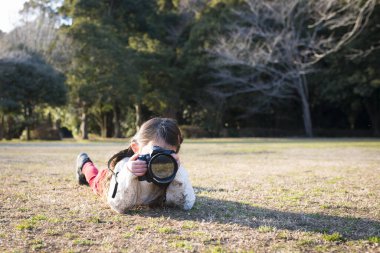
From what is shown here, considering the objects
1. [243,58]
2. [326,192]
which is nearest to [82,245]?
[326,192]

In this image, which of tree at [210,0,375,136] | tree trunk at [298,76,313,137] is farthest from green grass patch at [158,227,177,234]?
tree trunk at [298,76,313,137]

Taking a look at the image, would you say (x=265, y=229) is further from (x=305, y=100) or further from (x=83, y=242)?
(x=305, y=100)

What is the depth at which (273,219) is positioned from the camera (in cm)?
282

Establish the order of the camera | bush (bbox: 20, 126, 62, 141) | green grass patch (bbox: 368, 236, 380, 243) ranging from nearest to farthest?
green grass patch (bbox: 368, 236, 380, 243) < the camera < bush (bbox: 20, 126, 62, 141)

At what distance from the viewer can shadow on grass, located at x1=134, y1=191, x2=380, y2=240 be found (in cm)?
255

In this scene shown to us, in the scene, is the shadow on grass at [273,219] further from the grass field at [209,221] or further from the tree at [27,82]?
the tree at [27,82]

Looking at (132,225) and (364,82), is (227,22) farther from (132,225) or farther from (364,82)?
(132,225)

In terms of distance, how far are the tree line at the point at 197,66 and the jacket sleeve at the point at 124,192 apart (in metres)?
17.2

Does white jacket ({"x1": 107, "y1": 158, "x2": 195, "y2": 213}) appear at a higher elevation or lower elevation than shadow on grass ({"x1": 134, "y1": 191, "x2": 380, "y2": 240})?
higher

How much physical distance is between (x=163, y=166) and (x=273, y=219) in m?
0.83

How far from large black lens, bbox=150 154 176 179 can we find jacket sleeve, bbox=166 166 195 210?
0.22 metres

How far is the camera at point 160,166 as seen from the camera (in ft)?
8.87

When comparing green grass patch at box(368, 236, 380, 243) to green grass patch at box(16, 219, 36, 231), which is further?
green grass patch at box(16, 219, 36, 231)

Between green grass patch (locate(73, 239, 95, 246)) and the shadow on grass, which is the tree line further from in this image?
green grass patch (locate(73, 239, 95, 246))
